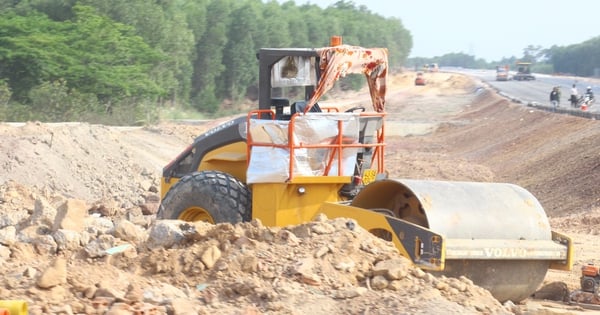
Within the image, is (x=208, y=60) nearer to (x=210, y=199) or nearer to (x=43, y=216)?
(x=43, y=216)

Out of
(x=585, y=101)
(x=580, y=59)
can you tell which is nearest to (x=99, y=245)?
(x=585, y=101)

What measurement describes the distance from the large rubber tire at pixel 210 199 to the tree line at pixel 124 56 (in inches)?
1003

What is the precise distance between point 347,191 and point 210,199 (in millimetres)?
1367

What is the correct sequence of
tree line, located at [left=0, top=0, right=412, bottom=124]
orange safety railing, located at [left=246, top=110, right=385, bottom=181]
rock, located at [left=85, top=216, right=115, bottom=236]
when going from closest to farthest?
rock, located at [left=85, top=216, right=115, bottom=236] < orange safety railing, located at [left=246, top=110, right=385, bottom=181] < tree line, located at [left=0, top=0, right=412, bottom=124]

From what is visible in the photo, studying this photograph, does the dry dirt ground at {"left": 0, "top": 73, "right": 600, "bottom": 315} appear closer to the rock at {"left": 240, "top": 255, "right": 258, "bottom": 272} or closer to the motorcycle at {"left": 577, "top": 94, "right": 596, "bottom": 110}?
the rock at {"left": 240, "top": 255, "right": 258, "bottom": 272}

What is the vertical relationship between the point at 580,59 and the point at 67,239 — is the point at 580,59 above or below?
below

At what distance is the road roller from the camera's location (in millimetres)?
9875

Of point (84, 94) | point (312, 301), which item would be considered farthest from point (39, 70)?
point (312, 301)

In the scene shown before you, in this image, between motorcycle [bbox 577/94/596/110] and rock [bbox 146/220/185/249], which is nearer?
rock [bbox 146/220/185/249]

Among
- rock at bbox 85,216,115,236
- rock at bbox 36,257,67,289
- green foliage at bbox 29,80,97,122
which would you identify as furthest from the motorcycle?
rock at bbox 36,257,67,289

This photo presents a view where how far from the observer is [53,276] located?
8.20 metres

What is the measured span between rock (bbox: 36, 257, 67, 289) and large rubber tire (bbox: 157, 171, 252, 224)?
266cm

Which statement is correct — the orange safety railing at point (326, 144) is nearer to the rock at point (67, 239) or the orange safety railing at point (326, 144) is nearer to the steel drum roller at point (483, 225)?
the steel drum roller at point (483, 225)

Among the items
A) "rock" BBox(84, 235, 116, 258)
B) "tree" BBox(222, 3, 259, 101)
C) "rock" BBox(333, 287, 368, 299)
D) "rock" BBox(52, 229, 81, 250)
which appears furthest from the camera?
"tree" BBox(222, 3, 259, 101)
